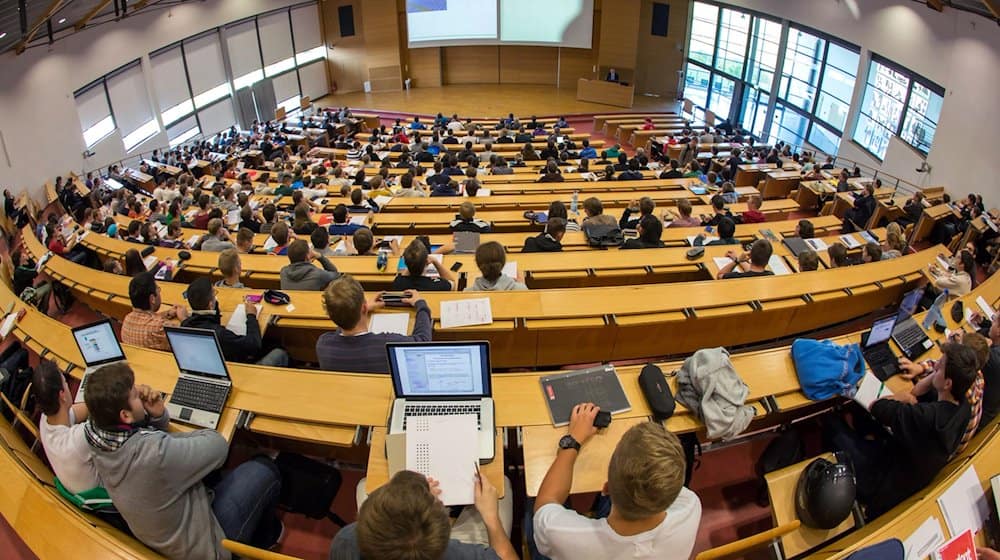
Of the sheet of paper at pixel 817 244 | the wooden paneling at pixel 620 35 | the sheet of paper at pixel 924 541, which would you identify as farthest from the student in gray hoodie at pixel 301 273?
the wooden paneling at pixel 620 35

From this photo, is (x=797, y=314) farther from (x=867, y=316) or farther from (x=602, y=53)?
(x=602, y=53)

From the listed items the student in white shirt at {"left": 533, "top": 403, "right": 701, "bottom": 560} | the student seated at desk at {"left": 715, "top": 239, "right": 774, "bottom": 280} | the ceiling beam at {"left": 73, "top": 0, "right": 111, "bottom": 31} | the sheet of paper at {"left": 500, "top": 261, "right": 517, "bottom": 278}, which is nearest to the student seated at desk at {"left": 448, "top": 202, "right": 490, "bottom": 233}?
the sheet of paper at {"left": 500, "top": 261, "right": 517, "bottom": 278}

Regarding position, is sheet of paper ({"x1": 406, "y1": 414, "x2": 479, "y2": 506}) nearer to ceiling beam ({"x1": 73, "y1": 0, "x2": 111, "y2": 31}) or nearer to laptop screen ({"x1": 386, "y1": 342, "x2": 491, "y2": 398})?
laptop screen ({"x1": 386, "y1": 342, "x2": 491, "y2": 398})

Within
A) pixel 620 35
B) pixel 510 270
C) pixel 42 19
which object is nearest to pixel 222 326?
pixel 510 270

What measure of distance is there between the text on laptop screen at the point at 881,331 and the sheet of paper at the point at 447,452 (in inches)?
110

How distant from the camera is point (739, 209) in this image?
8211mm

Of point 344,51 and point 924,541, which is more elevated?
point 344,51

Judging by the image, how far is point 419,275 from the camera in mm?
4555

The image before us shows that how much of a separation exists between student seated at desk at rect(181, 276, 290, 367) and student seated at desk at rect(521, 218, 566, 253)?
112 inches

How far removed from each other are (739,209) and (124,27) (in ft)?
49.8

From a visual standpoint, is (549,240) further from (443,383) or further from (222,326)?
(222,326)

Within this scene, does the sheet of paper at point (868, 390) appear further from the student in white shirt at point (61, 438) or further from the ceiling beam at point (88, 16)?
the ceiling beam at point (88, 16)

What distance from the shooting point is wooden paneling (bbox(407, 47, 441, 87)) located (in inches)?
842

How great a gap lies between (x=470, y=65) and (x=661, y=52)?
763cm
